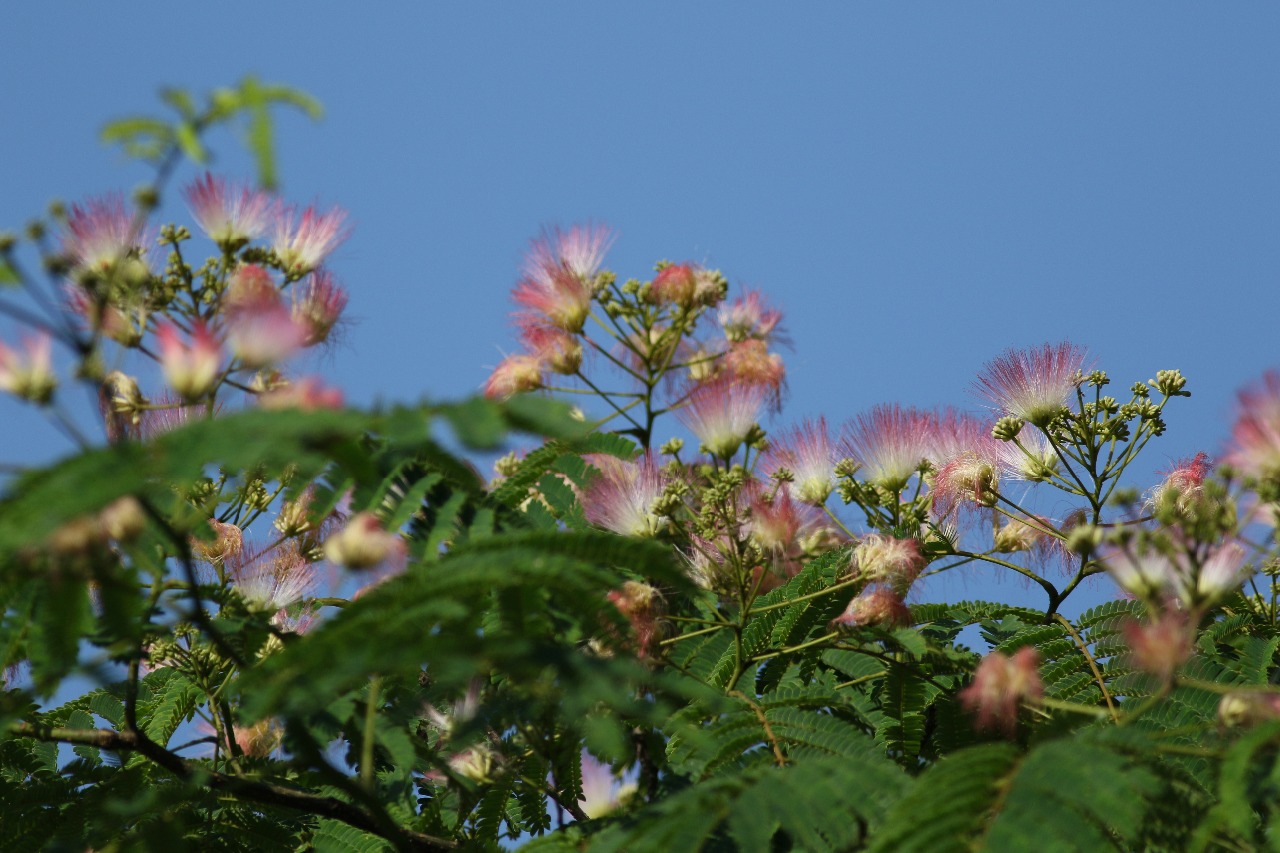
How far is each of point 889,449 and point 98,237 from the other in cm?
226

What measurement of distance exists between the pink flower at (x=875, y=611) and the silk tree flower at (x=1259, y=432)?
1081 millimetres

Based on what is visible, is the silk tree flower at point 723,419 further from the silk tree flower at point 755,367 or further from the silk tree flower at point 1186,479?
the silk tree flower at point 1186,479

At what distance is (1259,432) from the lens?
271cm

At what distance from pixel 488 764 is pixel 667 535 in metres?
0.75

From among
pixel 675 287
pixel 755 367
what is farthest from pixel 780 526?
pixel 675 287

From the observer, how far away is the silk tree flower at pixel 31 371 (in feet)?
8.09

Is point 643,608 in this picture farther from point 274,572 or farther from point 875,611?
point 274,572

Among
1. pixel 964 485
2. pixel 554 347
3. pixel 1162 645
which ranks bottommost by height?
pixel 1162 645

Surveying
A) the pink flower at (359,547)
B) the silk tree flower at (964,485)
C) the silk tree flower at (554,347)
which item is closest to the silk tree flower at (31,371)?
the pink flower at (359,547)

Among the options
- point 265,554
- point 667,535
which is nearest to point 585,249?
point 667,535

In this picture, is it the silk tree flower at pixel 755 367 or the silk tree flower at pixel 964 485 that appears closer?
the silk tree flower at pixel 755 367

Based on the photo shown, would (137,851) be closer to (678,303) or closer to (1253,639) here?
(678,303)

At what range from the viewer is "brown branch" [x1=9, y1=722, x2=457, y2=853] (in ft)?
9.55

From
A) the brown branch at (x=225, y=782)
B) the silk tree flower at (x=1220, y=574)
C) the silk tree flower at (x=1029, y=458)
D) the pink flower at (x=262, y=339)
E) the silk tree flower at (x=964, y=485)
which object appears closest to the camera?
the silk tree flower at (x=1220, y=574)
